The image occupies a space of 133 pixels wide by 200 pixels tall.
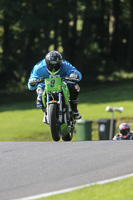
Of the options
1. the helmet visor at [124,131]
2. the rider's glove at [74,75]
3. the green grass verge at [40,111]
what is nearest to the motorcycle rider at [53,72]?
the rider's glove at [74,75]

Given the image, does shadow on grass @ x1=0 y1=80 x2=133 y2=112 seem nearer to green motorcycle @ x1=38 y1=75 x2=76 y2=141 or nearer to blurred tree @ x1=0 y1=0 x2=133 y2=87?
blurred tree @ x1=0 y1=0 x2=133 y2=87

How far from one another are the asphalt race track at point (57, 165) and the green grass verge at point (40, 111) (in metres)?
15.0

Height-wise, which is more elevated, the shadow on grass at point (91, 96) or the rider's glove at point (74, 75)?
the rider's glove at point (74, 75)

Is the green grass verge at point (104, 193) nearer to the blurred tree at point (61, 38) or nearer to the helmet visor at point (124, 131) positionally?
the helmet visor at point (124, 131)

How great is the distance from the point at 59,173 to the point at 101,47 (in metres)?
38.7

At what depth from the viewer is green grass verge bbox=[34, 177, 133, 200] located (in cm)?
643

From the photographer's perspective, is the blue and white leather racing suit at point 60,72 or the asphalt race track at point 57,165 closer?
the asphalt race track at point 57,165

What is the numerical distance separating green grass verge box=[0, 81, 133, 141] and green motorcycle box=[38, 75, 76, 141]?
13.0 metres

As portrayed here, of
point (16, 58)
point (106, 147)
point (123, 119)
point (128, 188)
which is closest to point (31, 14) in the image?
point (16, 58)

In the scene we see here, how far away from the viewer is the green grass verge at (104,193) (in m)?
6.43

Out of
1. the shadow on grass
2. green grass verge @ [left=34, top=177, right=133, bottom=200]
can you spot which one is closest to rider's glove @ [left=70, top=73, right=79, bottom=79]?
green grass verge @ [left=34, top=177, right=133, bottom=200]

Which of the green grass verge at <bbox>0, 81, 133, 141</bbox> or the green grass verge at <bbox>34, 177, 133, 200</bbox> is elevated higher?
the green grass verge at <bbox>34, 177, 133, 200</bbox>

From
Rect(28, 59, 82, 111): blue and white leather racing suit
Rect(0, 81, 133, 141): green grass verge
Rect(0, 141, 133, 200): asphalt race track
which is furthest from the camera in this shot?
Rect(0, 81, 133, 141): green grass verge

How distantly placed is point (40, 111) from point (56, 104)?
21.7 m
